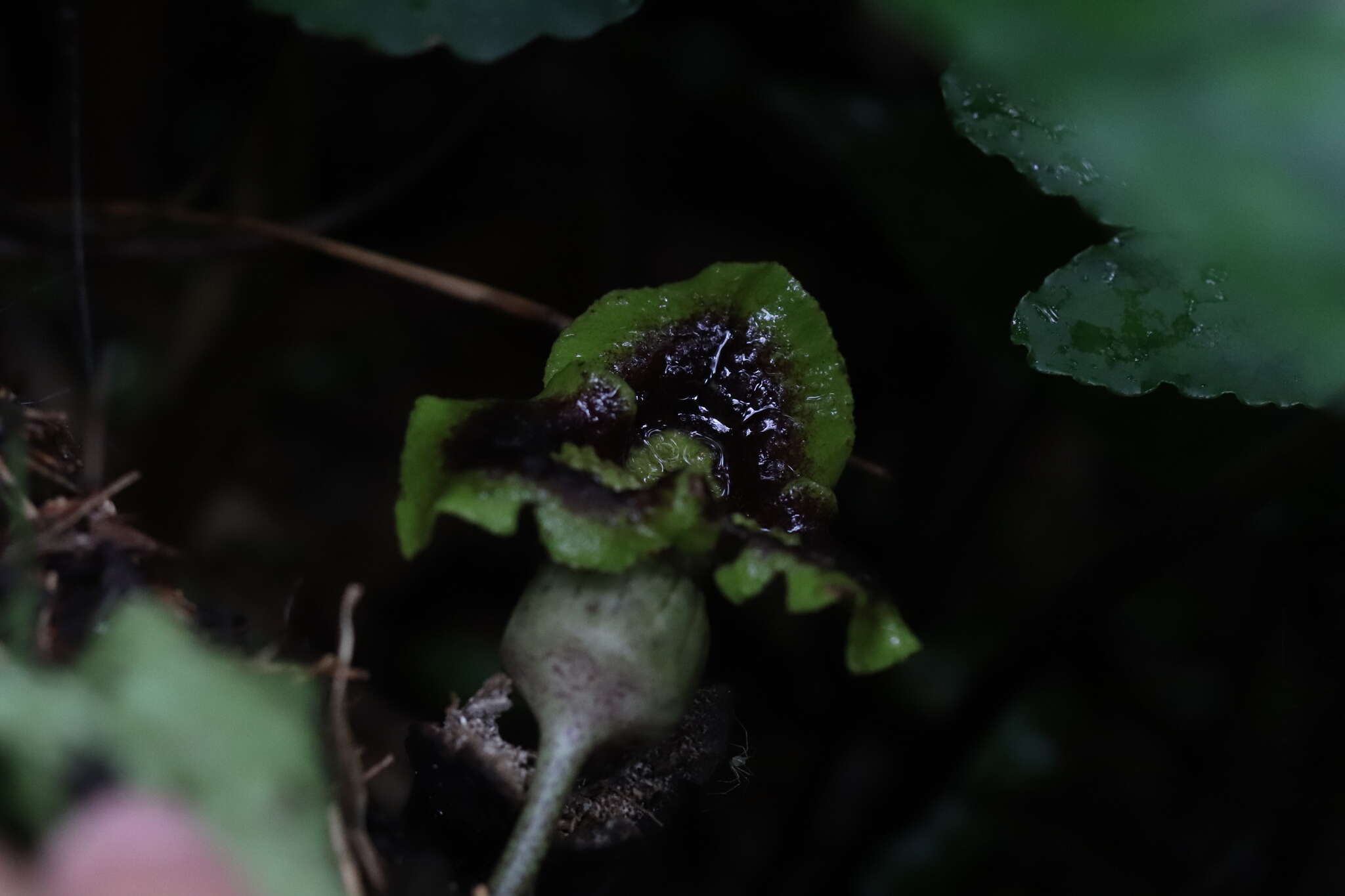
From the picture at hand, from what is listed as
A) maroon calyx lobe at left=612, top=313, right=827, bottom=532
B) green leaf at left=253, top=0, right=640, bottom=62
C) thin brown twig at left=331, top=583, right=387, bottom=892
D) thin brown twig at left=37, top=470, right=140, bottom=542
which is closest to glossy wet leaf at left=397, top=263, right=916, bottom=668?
maroon calyx lobe at left=612, top=313, right=827, bottom=532

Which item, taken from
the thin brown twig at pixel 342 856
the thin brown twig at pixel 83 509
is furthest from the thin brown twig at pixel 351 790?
the thin brown twig at pixel 83 509

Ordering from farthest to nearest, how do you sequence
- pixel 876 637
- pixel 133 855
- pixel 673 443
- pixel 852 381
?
pixel 852 381 < pixel 673 443 < pixel 876 637 < pixel 133 855

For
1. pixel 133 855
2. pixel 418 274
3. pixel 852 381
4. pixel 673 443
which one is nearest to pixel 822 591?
pixel 673 443

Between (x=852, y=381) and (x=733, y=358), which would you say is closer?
(x=733, y=358)

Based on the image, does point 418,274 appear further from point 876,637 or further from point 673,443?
point 876,637

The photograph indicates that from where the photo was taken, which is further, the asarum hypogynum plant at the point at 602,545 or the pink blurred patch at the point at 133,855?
the asarum hypogynum plant at the point at 602,545

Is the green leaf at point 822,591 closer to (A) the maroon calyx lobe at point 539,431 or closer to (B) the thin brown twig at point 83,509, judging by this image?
(A) the maroon calyx lobe at point 539,431

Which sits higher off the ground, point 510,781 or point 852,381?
point 852,381
